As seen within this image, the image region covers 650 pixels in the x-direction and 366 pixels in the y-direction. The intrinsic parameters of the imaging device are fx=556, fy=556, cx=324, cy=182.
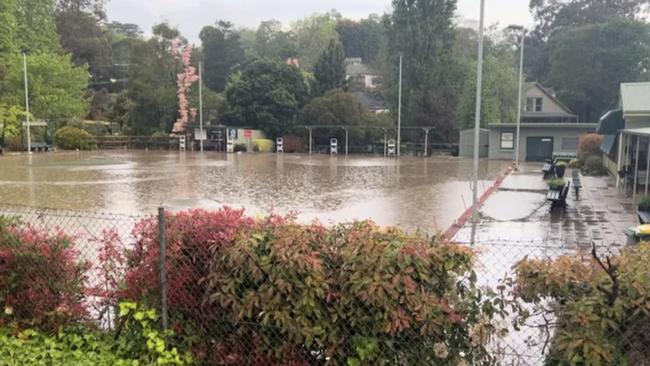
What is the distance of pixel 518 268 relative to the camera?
3908mm

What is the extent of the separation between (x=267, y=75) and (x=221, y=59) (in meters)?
27.5

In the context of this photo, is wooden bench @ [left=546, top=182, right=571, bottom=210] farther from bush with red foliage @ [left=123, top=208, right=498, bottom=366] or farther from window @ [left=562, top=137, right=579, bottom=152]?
window @ [left=562, top=137, right=579, bottom=152]

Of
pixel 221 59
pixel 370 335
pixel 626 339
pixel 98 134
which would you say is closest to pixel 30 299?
pixel 370 335

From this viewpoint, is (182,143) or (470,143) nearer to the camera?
(470,143)

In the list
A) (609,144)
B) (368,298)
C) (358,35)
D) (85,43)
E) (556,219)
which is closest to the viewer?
(368,298)

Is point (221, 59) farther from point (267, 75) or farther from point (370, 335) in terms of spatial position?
point (370, 335)

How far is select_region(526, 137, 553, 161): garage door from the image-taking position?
Answer: 42406 millimetres

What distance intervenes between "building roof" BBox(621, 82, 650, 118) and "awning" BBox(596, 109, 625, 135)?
1034 millimetres

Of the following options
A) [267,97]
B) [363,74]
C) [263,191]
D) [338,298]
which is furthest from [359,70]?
[338,298]

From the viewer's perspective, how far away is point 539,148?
42.7 metres

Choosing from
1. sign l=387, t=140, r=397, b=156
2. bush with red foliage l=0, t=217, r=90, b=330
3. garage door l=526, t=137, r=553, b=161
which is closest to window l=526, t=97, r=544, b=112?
garage door l=526, t=137, r=553, b=161

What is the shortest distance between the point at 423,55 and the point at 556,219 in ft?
135

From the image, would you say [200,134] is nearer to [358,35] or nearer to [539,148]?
[539,148]

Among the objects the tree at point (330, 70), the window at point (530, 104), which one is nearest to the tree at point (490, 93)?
the window at point (530, 104)
